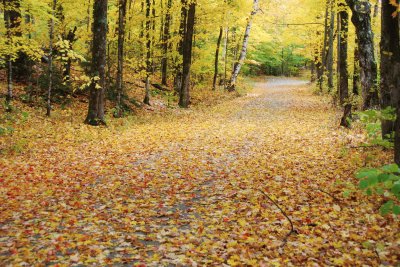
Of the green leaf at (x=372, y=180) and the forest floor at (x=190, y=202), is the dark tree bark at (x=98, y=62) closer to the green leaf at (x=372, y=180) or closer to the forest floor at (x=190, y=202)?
the forest floor at (x=190, y=202)

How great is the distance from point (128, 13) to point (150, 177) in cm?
1182

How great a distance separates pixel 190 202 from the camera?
261 inches

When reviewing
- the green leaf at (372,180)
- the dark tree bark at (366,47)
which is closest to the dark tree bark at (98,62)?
the dark tree bark at (366,47)

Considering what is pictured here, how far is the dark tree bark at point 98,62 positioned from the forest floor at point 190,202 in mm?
1600

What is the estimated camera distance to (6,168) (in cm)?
838

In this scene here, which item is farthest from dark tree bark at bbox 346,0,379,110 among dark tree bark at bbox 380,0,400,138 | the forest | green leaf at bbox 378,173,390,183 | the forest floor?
green leaf at bbox 378,173,390,183

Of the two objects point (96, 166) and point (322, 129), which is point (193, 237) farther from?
point (322, 129)

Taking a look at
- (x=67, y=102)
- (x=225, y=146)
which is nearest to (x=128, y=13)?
(x=67, y=102)

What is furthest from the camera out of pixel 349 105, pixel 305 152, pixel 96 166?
pixel 349 105

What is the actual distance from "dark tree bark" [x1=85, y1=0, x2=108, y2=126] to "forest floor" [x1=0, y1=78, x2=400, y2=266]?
5.25 ft

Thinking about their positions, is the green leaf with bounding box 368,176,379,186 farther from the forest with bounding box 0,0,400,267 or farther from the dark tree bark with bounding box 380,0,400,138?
the dark tree bark with bounding box 380,0,400,138

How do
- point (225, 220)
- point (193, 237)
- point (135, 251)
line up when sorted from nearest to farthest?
point (135, 251), point (193, 237), point (225, 220)

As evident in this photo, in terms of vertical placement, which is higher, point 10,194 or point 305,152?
point 305,152

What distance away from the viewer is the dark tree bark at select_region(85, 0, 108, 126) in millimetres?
13227
